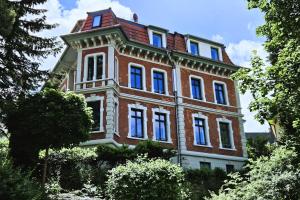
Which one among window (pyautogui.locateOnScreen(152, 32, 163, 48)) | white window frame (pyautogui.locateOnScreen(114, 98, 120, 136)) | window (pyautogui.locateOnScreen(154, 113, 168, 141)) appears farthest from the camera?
window (pyautogui.locateOnScreen(152, 32, 163, 48))

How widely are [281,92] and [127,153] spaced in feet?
27.9

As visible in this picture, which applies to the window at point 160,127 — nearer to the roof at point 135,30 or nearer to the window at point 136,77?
the window at point 136,77

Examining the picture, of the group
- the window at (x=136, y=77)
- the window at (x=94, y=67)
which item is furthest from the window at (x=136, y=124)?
the window at (x=94, y=67)

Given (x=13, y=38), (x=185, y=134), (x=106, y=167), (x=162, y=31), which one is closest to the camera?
(x=13, y=38)

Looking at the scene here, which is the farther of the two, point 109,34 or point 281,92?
point 109,34

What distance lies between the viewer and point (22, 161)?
14953 mm

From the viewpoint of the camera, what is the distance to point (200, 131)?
1075 inches

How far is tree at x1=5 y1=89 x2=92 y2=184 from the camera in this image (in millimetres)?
14055

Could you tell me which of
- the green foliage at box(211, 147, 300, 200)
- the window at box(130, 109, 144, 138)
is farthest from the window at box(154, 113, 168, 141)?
the green foliage at box(211, 147, 300, 200)

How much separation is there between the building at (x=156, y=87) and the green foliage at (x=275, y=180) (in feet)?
33.1

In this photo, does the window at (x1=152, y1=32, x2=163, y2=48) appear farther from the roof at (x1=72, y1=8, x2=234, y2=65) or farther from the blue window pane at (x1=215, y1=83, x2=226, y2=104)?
the blue window pane at (x1=215, y1=83, x2=226, y2=104)

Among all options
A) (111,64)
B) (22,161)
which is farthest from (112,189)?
(111,64)

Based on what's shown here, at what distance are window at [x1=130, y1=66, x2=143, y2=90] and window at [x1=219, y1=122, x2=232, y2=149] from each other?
280 inches

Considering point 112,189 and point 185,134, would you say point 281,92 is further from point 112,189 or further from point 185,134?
point 185,134
